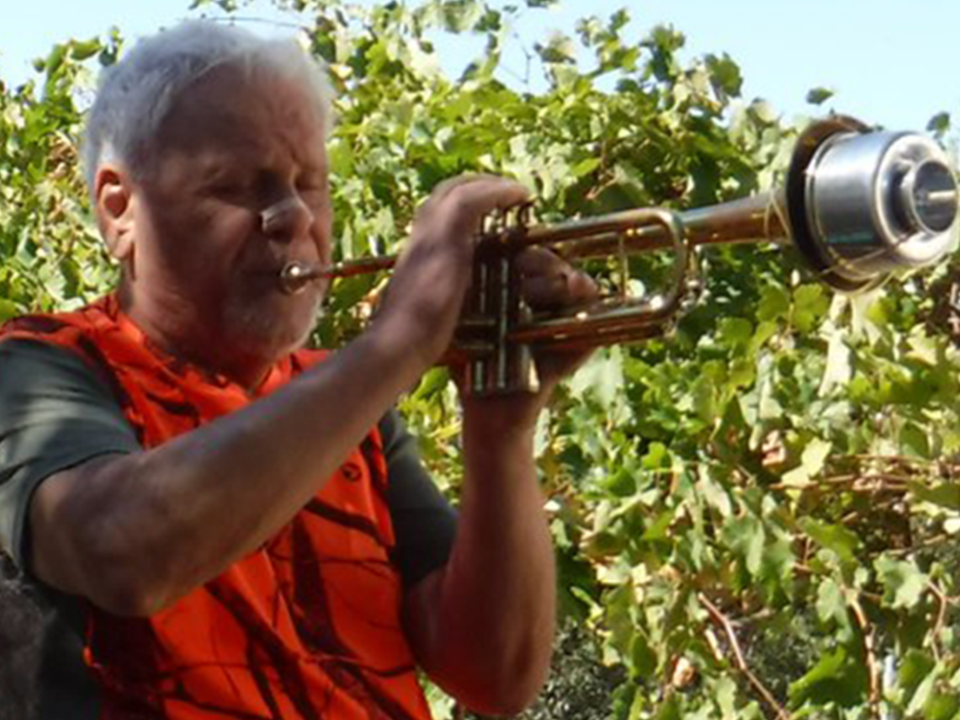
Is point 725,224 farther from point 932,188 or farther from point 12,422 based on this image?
point 12,422

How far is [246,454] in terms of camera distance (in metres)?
1.89

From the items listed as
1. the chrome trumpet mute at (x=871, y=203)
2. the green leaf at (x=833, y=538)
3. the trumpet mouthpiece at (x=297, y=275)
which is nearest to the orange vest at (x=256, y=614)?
the trumpet mouthpiece at (x=297, y=275)

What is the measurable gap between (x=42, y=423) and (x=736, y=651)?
191cm

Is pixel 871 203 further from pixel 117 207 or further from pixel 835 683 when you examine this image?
pixel 835 683

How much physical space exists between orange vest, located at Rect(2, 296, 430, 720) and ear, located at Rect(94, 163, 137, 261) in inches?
2.0

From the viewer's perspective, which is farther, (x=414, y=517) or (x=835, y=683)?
(x=835, y=683)

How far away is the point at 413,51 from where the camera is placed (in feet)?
14.2

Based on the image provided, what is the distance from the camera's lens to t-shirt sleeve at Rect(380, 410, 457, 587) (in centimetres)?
225

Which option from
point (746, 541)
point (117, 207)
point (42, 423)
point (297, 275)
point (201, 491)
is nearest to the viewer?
point (201, 491)

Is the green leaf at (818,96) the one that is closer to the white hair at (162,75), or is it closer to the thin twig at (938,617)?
the thin twig at (938,617)

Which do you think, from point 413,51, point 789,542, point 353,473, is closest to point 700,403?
point 789,542

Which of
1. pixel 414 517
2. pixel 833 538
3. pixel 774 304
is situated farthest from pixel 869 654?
pixel 414 517

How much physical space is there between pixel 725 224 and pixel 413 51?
231 centimetres

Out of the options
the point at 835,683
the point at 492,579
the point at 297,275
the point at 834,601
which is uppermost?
the point at 297,275
